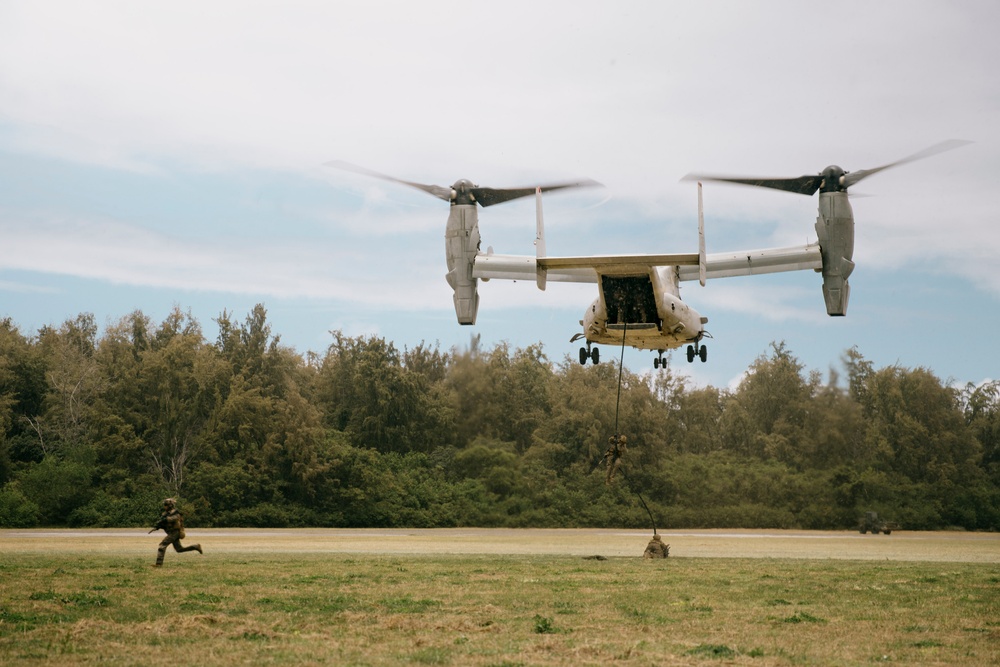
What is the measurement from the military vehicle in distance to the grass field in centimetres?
2245

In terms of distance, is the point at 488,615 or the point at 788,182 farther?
the point at 788,182

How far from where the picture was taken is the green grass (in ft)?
39.0

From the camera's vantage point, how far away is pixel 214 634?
1288 centimetres

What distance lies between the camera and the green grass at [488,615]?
11.9 m

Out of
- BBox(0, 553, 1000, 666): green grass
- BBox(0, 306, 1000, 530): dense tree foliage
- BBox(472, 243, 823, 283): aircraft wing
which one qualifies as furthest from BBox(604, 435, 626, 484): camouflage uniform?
BBox(0, 306, 1000, 530): dense tree foliage

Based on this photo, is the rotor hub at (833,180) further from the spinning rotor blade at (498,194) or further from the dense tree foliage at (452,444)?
the dense tree foliage at (452,444)

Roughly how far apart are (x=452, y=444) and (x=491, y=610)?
41.4 meters

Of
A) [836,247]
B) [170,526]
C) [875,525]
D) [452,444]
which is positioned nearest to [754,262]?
[836,247]

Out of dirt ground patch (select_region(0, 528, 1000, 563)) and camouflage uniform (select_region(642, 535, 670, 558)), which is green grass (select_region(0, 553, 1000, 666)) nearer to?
camouflage uniform (select_region(642, 535, 670, 558))

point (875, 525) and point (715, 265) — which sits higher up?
point (715, 265)

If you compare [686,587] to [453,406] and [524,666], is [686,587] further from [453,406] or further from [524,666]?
[453,406]

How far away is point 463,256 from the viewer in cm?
3042

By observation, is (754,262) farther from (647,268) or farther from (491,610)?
(491,610)

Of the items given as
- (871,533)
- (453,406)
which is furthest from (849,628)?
(453,406)
